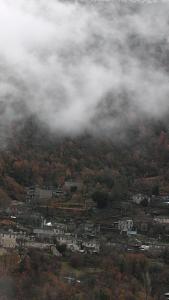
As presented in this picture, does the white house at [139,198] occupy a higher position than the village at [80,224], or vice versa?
the white house at [139,198]

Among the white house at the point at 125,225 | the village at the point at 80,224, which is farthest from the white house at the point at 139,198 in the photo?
the white house at the point at 125,225

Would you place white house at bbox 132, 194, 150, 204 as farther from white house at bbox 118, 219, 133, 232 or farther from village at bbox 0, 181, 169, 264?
white house at bbox 118, 219, 133, 232

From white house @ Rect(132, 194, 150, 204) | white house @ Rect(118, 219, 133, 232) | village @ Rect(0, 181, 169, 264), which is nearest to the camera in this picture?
village @ Rect(0, 181, 169, 264)

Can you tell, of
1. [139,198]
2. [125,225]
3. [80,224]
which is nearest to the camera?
[80,224]

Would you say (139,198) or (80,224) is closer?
(80,224)

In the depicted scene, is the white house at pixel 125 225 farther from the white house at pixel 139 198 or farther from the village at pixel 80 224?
the white house at pixel 139 198

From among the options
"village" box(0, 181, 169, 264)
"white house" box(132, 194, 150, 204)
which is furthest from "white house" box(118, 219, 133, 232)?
"white house" box(132, 194, 150, 204)

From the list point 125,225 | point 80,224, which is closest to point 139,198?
point 125,225

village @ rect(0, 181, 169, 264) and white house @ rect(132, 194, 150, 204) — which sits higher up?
white house @ rect(132, 194, 150, 204)

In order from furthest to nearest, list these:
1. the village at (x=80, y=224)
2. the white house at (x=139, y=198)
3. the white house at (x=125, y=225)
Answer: the white house at (x=139, y=198) < the white house at (x=125, y=225) < the village at (x=80, y=224)

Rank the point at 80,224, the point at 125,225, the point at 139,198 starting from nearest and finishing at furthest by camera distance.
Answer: the point at 80,224 < the point at 125,225 < the point at 139,198

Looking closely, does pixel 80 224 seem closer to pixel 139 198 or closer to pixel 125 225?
pixel 125 225

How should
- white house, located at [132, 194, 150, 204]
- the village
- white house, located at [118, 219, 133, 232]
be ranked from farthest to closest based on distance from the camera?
white house, located at [132, 194, 150, 204]
white house, located at [118, 219, 133, 232]
the village

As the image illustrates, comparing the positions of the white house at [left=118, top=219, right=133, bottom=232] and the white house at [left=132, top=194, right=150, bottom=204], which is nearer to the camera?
the white house at [left=118, top=219, right=133, bottom=232]
